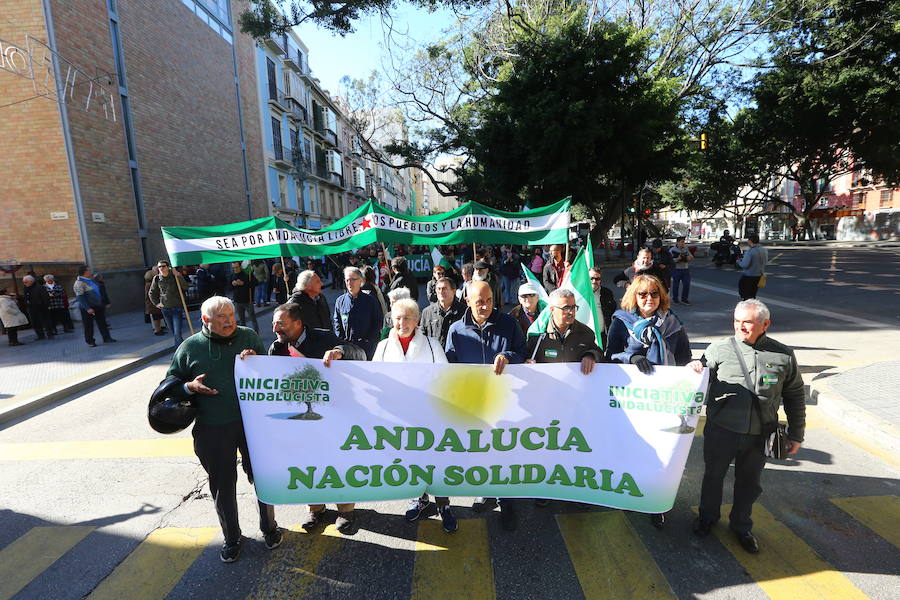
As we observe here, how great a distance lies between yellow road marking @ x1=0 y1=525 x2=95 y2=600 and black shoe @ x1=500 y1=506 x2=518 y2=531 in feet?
9.94

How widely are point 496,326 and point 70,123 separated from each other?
1523cm

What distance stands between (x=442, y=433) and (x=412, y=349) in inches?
25.3

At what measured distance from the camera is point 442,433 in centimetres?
305

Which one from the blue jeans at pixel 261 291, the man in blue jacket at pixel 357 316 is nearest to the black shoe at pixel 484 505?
the man in blue jacket at pixel 357 316

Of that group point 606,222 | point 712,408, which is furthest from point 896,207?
point 712,408

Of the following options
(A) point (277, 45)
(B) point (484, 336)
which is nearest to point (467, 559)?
(B) point (484, 336)

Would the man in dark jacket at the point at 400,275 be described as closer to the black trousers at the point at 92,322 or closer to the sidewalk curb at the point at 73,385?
the sidewalk curb at the point at 73,385

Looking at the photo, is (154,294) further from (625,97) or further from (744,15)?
(744,15)

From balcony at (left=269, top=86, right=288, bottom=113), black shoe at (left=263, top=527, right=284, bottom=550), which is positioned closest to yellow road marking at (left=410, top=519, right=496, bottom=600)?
black shoe at (left=263, top=527, right=284, bottom=550)

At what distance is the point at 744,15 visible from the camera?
17109 mm

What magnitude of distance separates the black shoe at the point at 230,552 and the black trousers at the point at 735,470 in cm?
312

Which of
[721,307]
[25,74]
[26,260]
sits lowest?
[721,307]

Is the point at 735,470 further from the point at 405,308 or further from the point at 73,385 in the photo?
the point at 73,385

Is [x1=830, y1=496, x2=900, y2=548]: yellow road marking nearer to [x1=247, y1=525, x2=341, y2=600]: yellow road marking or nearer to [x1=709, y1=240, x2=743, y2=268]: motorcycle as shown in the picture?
[x1=247, y1=525, x2=341, y2=600]: yellow road marking
